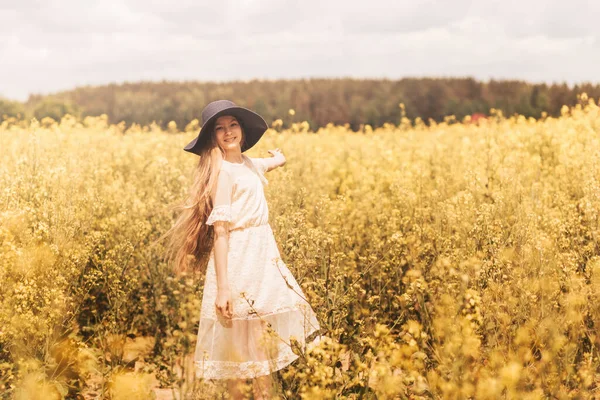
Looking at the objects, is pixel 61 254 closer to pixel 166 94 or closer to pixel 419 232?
pixel 419 232

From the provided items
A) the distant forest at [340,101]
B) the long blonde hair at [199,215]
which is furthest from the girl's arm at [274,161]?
the distant forest at [340,101]

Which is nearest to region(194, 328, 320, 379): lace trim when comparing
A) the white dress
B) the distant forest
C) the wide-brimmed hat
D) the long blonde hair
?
the white dress

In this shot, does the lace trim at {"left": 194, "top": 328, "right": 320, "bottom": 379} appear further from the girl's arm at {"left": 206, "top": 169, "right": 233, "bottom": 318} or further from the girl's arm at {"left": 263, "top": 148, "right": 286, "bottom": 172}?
the girl's arm at {"left": 263, "top": 148, "right": 286, "bottom": 172}

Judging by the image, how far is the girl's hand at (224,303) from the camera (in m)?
2.92

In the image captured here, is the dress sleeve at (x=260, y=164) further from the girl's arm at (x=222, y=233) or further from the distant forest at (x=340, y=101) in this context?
the distant forest at (x=340, y=101)

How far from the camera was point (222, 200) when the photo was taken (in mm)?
3070

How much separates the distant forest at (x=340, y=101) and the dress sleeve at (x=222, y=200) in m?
13.5

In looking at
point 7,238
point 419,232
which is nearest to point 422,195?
point 419,232

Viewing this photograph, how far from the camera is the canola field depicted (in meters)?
2.55

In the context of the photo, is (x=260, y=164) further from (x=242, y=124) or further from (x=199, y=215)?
(x=199, y=215)

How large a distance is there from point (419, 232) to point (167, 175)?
2673 millimetres

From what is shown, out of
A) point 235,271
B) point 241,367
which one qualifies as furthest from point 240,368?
point 235,271

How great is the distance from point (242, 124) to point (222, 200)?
665mm

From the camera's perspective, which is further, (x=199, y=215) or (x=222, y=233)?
(x=199, y=215)
